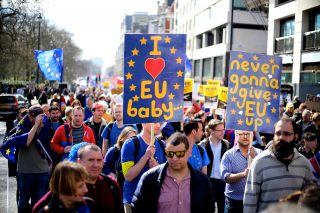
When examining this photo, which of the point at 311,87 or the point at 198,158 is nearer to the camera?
the point at 198,158

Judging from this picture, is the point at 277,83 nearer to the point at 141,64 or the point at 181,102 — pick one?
the point at 181,102

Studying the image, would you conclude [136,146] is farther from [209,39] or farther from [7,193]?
[209,39]

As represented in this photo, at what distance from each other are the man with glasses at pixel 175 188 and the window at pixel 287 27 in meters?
24.2

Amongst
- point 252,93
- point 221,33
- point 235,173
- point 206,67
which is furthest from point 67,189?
point 206,67

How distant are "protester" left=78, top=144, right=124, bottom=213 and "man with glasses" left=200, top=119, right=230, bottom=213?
9.09 feet

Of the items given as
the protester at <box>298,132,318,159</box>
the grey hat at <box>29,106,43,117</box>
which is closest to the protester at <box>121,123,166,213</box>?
the grey hat at <box>29,106,43,117</box>

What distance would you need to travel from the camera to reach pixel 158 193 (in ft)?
13.4

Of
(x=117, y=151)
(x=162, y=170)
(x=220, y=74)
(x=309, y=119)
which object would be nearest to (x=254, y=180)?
(x=162, y=170)

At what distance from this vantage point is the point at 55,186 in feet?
11.5

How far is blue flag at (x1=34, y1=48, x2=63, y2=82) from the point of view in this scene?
16156 mm

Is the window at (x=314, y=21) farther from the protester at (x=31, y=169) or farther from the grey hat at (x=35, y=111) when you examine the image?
the protester at (x=31, y=169)

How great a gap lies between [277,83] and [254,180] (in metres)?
2.06

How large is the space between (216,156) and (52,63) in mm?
11046

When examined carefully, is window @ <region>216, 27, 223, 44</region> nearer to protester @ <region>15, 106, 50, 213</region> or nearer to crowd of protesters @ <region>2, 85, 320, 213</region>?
crowd of protesters @ <region>2, 85, 320, 213</region>
